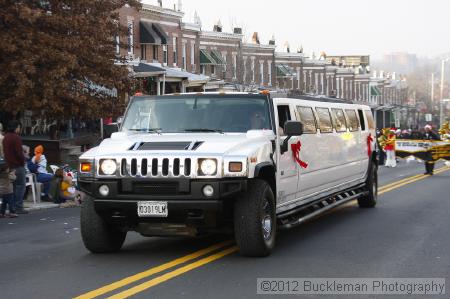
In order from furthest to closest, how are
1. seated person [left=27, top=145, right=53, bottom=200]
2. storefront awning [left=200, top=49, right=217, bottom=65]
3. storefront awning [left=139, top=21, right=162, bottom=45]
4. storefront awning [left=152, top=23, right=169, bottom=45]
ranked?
storefront awning [left=200, top=49, right=217, bottom=65] → storefront awning [left=152, top=23, right=169, bottom=45] → storefront awning [left=139, top=21, right=162, bottom=45] → seated person [left=27, top=145, right=53, bottom=200]

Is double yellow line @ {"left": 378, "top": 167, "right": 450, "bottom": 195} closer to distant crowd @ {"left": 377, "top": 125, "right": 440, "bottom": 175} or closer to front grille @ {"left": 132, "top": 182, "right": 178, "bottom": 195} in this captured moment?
distant crowd @ {"left": 377, "top": 125, "right": 440, "bottom": 175}

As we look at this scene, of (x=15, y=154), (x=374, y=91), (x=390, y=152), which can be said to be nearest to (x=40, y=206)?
(x=15, y=154)

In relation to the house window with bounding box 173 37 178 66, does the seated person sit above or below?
below

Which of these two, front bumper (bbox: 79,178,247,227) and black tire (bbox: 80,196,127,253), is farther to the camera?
black tire (bbox: 80,196,127,253)

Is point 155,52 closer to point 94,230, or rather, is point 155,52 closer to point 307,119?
point 307,119

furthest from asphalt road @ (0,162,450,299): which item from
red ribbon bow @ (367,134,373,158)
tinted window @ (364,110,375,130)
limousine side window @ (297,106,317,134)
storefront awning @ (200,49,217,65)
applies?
storefront awning @ (200,49,217,65)

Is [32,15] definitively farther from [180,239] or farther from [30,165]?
[180,239]

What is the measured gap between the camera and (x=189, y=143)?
876 cm

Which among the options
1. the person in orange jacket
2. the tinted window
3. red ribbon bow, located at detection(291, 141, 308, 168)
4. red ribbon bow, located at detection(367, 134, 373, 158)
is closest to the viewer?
red ribbon bow, located at detection(291, 141, 308, 168)

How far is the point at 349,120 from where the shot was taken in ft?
46.1

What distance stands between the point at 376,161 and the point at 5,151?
7787mm

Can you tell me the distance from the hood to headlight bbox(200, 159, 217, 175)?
0.10 metres

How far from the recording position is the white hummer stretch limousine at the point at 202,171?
330 inches

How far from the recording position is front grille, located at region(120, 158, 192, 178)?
838cm
